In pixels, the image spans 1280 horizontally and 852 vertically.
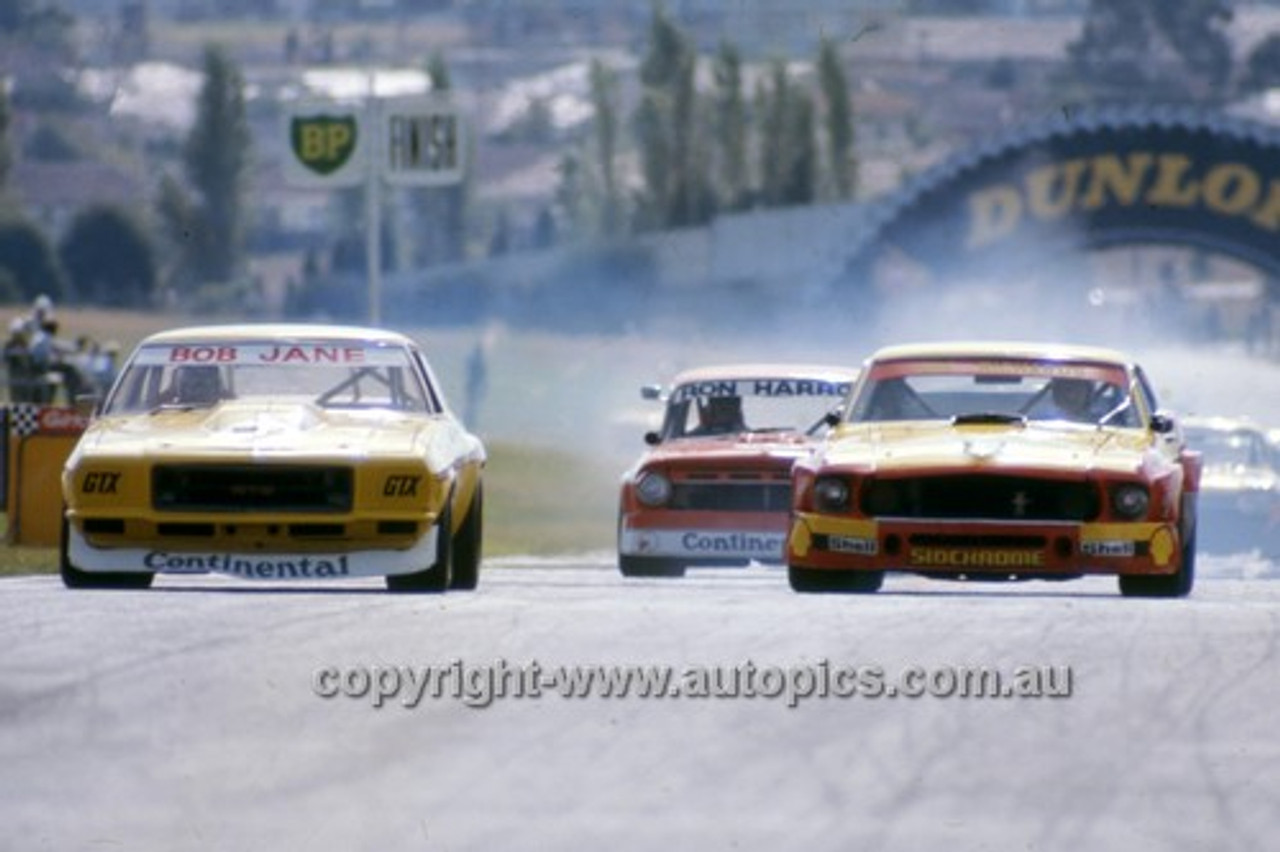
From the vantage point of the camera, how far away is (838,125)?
72.1 meters

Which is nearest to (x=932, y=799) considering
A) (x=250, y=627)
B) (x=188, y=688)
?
(x=188, y=688)

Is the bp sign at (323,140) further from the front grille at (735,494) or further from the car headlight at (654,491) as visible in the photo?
the front grille at (735,494)

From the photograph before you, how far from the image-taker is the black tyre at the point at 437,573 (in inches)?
552

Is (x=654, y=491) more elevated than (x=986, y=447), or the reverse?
(x=986, y=447)

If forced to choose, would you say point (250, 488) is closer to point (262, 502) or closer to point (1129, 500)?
point (262, 502)

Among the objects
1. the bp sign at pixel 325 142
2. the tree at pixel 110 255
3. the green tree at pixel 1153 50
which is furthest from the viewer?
the green tree at pixel 1153 50

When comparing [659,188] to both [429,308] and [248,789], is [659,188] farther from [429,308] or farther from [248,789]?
[248,789]

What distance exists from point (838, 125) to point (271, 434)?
58552mm

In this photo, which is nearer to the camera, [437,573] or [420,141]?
[437,573]

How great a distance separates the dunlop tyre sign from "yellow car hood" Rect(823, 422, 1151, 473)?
3019cm

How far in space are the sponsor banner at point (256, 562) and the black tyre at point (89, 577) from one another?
1.4 inches

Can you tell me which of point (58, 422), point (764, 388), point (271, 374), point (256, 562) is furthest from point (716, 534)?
point (58, 422)

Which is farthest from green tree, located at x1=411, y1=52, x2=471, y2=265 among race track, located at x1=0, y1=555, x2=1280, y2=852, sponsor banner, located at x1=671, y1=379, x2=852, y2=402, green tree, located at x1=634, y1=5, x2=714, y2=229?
race track, located at x1=0, y1=555, x2=1280, y2=852

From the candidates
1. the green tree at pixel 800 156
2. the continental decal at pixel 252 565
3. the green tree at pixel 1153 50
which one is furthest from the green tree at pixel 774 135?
the continental decal at pixel 252 565
